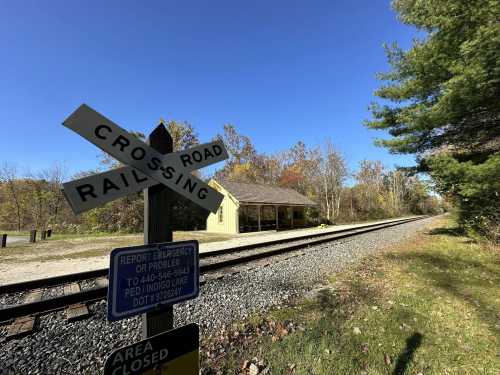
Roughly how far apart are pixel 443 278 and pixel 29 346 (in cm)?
802

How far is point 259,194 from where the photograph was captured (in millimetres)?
26219

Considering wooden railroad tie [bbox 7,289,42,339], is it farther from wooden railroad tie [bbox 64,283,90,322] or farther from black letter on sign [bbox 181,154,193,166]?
black letter on sign [bbox 181,154,193,166]

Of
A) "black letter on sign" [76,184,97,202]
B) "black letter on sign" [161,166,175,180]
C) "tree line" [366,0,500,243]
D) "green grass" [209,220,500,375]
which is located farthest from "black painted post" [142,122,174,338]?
"tree line" [366,0,500,243]

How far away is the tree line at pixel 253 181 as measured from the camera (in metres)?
22.8

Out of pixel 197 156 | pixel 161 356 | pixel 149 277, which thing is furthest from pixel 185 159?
pixel 161 356

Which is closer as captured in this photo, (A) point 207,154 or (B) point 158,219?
(B) point 158,219

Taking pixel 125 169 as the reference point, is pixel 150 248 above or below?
below

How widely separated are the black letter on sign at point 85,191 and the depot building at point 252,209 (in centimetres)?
2060

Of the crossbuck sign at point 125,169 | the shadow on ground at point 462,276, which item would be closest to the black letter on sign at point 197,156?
A: the crossbuck sign at point 125,169

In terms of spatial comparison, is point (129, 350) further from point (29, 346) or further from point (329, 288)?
point (329, 288)

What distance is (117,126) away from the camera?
60.6 inches

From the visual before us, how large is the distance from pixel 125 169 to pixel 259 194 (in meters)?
24.8

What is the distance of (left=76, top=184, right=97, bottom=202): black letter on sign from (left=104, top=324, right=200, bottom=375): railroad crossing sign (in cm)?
77

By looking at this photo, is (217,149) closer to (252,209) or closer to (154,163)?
(154,163)
